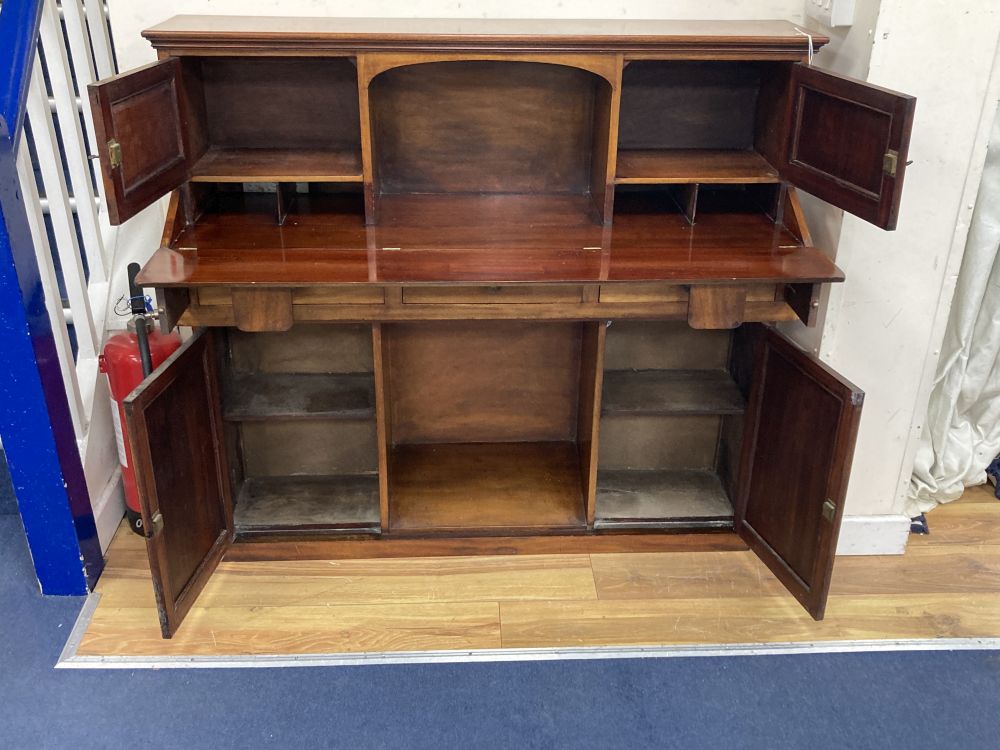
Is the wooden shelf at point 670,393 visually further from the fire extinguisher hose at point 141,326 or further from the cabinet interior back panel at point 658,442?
the fire extinguisher hose at point 141,326

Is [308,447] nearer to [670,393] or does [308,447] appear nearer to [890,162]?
[670,393]

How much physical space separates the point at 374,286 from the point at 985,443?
82.2 inches

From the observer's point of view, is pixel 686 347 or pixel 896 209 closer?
pixel 896 209

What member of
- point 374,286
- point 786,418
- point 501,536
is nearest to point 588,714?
point 501,536

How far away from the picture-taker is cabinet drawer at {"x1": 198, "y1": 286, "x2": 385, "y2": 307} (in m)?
2.25

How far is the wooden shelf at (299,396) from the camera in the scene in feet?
8.59

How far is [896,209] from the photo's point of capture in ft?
6.69

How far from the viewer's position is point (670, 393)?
109 inches

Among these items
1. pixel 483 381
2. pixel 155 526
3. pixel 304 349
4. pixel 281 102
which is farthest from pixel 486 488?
pixel 281 102

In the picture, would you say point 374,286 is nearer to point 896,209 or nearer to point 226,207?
point 226,207

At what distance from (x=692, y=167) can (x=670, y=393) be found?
0.68 metres

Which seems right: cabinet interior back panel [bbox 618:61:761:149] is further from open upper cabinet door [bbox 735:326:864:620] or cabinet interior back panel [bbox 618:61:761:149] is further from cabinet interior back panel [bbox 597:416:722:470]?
cabinet interior back panel [bbox 597:416:722:470]

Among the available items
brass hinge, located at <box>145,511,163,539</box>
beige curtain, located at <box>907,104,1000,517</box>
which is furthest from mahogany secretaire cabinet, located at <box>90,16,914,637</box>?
beige curtain, located at <box>907,104,1000,517</box>

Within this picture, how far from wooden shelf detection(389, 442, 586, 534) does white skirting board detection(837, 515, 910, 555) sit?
0.79m
